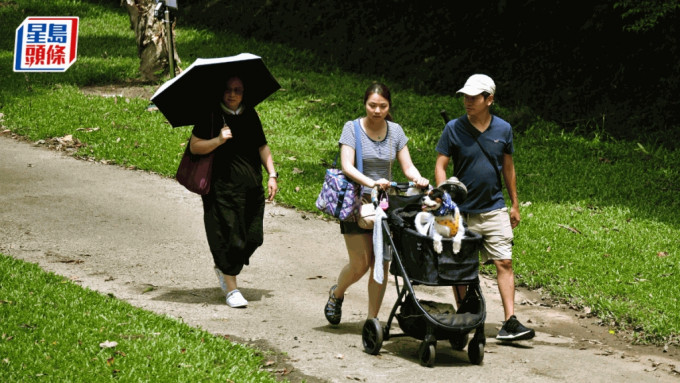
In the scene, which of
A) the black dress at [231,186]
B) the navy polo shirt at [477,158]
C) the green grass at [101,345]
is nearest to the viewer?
the green grass at [101,345]

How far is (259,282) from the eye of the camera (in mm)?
8445

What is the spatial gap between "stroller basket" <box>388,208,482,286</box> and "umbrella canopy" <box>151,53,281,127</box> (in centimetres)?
209

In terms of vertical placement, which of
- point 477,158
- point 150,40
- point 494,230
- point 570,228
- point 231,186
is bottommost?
point 570,228

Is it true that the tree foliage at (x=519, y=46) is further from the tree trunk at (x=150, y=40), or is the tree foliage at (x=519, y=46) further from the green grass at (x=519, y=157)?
the tree trunk at (x=150, y=40)

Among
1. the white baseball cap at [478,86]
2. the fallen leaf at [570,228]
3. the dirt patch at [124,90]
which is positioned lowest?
the fallen leaf at [570,228]

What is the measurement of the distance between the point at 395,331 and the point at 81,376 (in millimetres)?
2653

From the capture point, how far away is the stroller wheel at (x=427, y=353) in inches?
244

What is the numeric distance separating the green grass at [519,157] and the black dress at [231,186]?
4.65 feet

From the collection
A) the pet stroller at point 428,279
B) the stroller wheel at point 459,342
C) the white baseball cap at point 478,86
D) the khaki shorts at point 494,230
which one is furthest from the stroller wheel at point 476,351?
the white baseball cap at point 478,86

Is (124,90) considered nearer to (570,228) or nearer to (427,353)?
(570,228)

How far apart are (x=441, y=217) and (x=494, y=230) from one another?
907 millimetres

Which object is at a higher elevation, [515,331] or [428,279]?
[428,279]

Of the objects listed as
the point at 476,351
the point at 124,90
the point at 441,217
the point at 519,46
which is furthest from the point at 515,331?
the point at 519,46

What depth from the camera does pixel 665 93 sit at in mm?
16734
